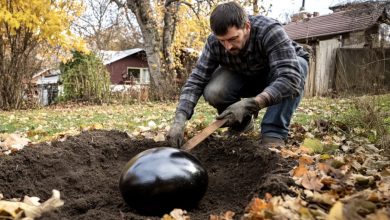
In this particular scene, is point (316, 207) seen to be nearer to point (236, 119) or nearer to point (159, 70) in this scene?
point (236, 119)

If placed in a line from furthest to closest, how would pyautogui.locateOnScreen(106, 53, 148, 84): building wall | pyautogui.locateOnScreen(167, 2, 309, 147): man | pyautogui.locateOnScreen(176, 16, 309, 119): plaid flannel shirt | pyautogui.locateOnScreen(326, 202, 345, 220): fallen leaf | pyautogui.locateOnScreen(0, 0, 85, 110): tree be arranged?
pyautogui.locateOnScreen(106, 53, 148, 84): building wall < pyautogui.locateOnScreen(0, 0, 85, 110): tree < pyautogui.locateOnScreen(176, 16, 309, 119): plaid flannel shirt < pyautogui.locateOnScreen(167, 2, 309, 147): man < pyautogui.locateOnScreen(326, 202, 345, 220): fallen leaf

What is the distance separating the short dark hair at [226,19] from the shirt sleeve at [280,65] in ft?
1.15

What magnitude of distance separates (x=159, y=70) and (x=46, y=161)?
12.2m

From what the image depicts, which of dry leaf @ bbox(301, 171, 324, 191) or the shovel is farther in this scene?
the shovel

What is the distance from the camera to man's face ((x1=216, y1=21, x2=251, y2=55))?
3152mm

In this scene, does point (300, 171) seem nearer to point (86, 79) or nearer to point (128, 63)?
point (86, 79)

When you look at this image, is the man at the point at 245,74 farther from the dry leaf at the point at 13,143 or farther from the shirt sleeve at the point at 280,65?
the dry leaf at the point at 13,143

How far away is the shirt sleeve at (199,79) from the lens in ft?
11.8

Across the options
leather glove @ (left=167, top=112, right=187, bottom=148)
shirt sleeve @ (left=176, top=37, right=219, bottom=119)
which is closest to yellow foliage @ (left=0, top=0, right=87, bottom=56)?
shirt sleeve @ (left=176, top=37, right=219, bottom=119)

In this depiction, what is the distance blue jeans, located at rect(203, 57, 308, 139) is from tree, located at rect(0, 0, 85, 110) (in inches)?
279

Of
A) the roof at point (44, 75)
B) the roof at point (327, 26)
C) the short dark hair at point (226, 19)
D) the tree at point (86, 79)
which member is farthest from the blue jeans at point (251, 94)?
the roof at point (327, 26)

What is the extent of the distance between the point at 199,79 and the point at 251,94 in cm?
63

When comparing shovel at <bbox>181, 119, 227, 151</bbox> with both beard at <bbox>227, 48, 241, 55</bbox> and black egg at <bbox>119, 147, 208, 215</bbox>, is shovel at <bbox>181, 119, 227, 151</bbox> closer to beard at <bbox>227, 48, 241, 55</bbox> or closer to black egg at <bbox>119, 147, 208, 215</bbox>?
black egg at <bbox>119, 147, 208, 215</bbox>

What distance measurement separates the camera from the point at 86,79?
1545cm
